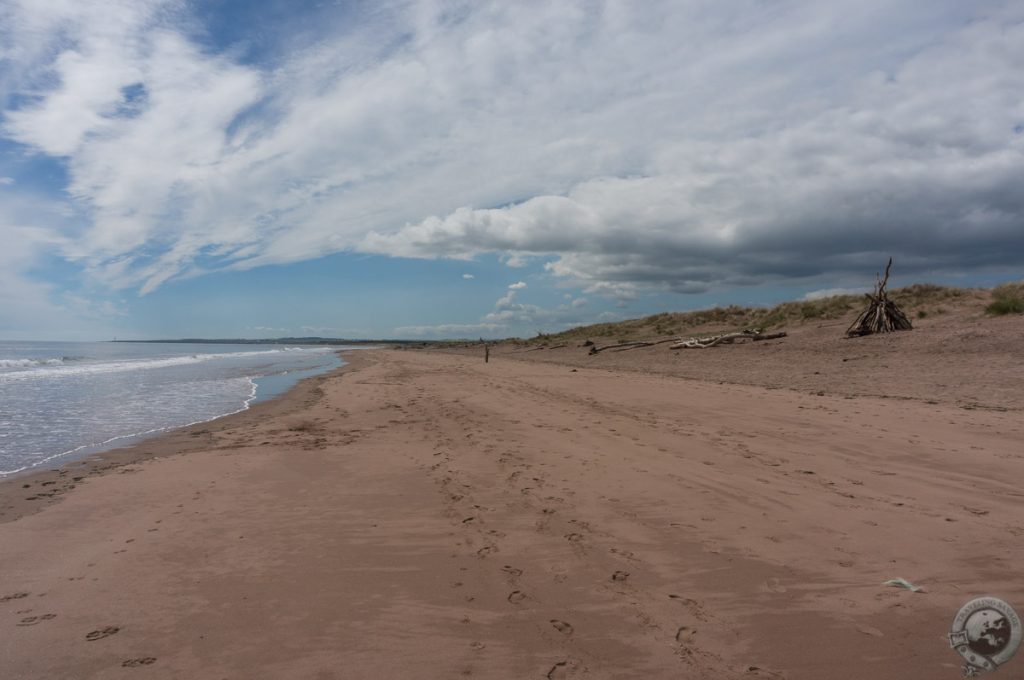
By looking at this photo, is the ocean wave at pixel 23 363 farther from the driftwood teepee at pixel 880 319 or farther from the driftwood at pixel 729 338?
the driftwood teepee at pixel 880 319

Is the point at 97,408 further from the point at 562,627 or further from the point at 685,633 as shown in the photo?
the point at 685,633

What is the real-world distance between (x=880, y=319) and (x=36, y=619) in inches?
1070

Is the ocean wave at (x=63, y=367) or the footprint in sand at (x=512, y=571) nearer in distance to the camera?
the footprint in sand at (x=512, y=571)

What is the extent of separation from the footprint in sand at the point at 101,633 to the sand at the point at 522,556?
1 centimetres

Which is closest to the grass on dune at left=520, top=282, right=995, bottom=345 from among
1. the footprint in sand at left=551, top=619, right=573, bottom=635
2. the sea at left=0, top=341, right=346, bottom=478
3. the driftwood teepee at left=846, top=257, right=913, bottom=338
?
the driftwood teepee at left=846, top=257, right=913, bottom=338

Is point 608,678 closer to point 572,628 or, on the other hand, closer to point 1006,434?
point 572,628

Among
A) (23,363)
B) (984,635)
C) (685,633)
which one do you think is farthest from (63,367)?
(984,635)

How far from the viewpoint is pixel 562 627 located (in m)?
3.66

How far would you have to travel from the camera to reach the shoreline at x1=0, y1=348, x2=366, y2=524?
6.82 m

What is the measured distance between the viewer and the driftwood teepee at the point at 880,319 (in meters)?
23.0

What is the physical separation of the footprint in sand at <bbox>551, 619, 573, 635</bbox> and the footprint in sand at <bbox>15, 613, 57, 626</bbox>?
3603 millimetres

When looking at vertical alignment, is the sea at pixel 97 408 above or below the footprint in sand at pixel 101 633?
above

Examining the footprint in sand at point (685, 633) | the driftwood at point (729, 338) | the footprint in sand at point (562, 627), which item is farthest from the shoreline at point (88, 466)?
the driftwood at point (729, 338)

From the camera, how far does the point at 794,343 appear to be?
24266 mm
